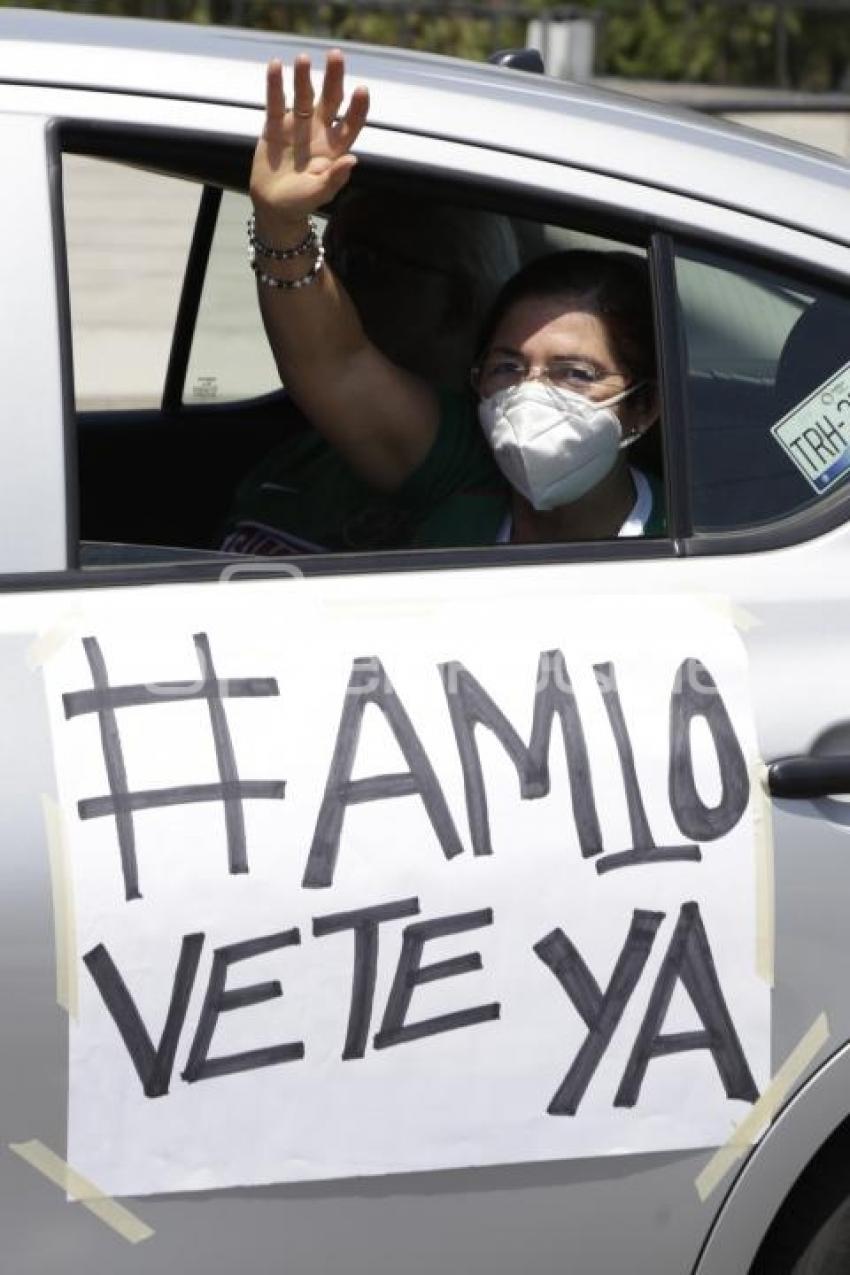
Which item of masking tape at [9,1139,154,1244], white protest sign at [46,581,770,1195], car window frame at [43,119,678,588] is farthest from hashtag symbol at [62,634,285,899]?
masking tape at [9,1139,154,1244]

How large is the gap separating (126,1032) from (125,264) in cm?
546

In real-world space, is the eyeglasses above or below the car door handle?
above

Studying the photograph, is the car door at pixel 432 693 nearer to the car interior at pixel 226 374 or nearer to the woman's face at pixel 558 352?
the car interior at pixel 226 374

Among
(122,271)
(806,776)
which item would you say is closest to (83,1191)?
(806,776)

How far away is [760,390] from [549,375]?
0.28 metres

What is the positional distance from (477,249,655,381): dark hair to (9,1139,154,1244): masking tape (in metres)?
1.05

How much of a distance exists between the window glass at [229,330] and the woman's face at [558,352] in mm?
329

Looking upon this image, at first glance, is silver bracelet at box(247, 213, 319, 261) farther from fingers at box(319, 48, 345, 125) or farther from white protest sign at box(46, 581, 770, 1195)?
white protest sign at box(46, 581, 770, 1195)

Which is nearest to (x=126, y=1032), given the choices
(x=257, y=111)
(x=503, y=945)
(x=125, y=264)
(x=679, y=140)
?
(x=503, y=945)

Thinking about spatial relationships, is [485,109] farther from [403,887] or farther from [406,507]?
[403,887]

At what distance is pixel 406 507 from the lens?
255cm

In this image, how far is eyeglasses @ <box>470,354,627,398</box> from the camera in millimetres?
2422

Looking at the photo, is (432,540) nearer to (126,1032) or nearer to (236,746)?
(236,746)

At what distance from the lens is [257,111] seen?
6.98 feet
